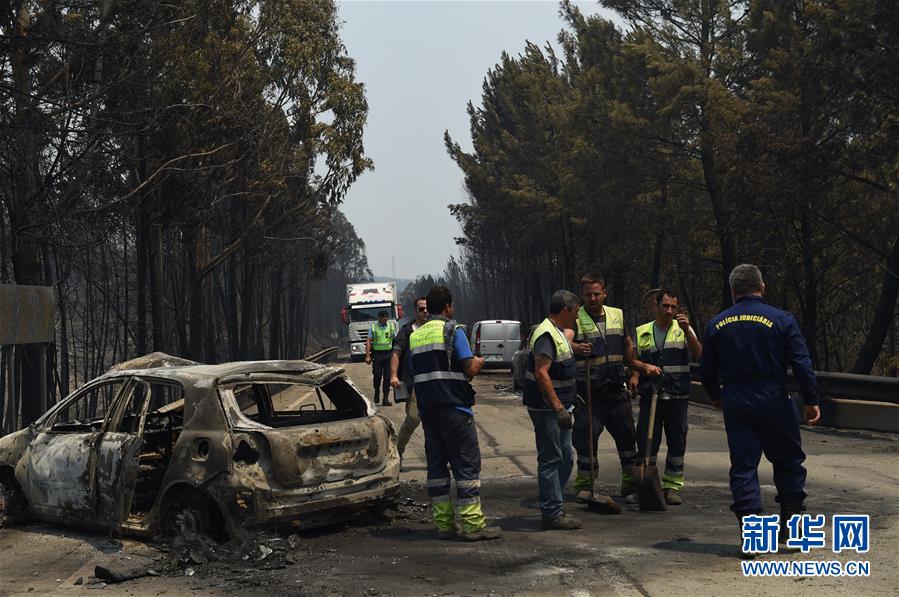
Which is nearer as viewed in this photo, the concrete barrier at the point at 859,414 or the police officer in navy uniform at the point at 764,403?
the police officer in navy uniform at the point at 764,403

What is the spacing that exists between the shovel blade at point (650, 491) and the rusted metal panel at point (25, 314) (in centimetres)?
745

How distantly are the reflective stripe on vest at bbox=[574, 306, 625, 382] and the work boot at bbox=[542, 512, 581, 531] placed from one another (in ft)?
5.08

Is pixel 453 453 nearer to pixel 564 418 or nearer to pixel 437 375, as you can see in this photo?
pixel 437 375

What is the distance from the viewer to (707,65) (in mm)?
28250

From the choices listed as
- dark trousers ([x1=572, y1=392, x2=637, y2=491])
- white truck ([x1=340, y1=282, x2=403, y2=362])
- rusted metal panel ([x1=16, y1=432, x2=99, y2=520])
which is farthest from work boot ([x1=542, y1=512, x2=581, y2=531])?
white truck ([x1=340, y1=282, x2=403, y2=362])

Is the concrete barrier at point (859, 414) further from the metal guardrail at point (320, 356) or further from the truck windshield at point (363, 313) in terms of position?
the truck windshield at point (363, 313)

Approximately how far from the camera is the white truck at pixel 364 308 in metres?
52.2

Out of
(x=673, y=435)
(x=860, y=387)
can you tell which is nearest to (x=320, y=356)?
(x=860, y=387)

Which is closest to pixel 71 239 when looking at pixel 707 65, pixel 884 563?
pixel 884 563

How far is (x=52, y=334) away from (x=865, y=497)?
32.7 feet

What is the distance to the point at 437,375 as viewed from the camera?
7.88 metres

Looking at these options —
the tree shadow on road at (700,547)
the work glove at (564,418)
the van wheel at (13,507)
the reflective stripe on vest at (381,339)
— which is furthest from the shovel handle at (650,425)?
the reflective stripe on vest at (381,339)

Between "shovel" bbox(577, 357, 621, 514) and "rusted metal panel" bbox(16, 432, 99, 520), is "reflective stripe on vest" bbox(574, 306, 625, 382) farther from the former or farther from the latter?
"rusted metal panel" bbox(16, 432, 99, 520)

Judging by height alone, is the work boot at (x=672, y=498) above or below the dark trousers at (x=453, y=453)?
below
